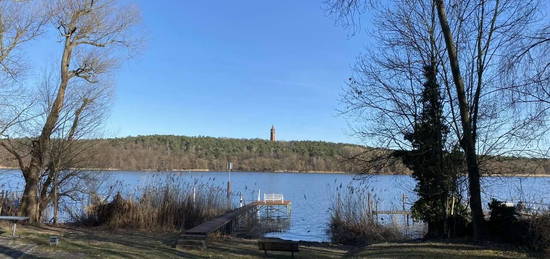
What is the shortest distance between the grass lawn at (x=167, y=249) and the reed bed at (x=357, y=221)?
3053 mm

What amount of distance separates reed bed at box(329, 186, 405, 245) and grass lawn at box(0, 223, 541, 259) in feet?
10.0

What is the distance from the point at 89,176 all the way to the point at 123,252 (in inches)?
322

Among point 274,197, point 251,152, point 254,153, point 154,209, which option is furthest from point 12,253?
point 254,153

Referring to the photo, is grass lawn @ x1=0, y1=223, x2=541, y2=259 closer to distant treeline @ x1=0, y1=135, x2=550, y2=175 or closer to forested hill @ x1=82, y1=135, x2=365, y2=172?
distant treeline @ x1=0, y1=135, x2=550, y2=175

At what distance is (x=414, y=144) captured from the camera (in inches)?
561

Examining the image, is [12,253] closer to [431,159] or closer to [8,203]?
[8,203]

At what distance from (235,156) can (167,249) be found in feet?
220

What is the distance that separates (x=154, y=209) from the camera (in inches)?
617

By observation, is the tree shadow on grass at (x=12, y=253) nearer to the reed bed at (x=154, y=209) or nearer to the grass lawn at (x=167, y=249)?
the grass lawn at (x=167, y=249)

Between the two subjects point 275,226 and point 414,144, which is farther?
point 275,226

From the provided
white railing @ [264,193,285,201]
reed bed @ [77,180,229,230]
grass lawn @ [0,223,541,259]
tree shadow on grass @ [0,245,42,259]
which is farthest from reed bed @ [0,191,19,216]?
white railing @ [264,193,285,201]

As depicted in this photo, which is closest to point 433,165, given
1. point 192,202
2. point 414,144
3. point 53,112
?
point 414,144

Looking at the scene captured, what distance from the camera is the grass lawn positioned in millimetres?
8969

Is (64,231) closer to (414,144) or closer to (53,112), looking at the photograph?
(53,112)
